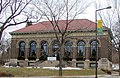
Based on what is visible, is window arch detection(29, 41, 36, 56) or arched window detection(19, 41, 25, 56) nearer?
window arch detection(29, 41, 36, 56)

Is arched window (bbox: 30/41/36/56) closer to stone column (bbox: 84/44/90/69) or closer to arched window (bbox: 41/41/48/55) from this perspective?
arched window (bbox: 41/41/48/55)

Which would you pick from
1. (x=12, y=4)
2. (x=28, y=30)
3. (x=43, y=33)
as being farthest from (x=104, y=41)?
(x=12, y=4)

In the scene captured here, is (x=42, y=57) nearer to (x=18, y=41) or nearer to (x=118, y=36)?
(x=18, y=41)

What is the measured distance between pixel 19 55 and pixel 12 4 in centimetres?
5095

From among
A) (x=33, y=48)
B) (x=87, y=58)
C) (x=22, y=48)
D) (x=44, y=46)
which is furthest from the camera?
(x=22, y=48)

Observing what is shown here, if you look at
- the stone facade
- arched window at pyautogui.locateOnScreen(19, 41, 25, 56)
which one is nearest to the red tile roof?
the stone facade

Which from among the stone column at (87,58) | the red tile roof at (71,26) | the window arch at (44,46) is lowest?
the stone column at (87,58)

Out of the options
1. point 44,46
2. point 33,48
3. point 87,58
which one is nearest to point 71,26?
point 87,58

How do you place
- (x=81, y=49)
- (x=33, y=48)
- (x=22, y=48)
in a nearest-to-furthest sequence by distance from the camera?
1. (x=81, y=49)
2. (x=33, y=48)
3. (x=22, y=48)

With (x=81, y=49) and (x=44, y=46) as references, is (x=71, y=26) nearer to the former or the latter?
(x=81, y=49)

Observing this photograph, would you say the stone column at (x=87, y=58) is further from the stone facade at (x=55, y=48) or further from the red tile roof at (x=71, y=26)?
the red tile roof at (x=71, y=26)

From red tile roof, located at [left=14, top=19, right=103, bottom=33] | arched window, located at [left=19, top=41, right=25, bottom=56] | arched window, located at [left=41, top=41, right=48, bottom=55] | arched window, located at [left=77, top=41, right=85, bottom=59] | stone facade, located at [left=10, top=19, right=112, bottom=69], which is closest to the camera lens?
red tile roof, located at [left=14, top=19, right=103, bottom=33]

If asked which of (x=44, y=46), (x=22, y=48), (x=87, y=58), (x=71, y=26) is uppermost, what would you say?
(x=71, y=26)

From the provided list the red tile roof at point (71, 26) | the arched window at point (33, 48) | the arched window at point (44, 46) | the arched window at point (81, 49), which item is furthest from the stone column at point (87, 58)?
the arched window at point (33, 48)
